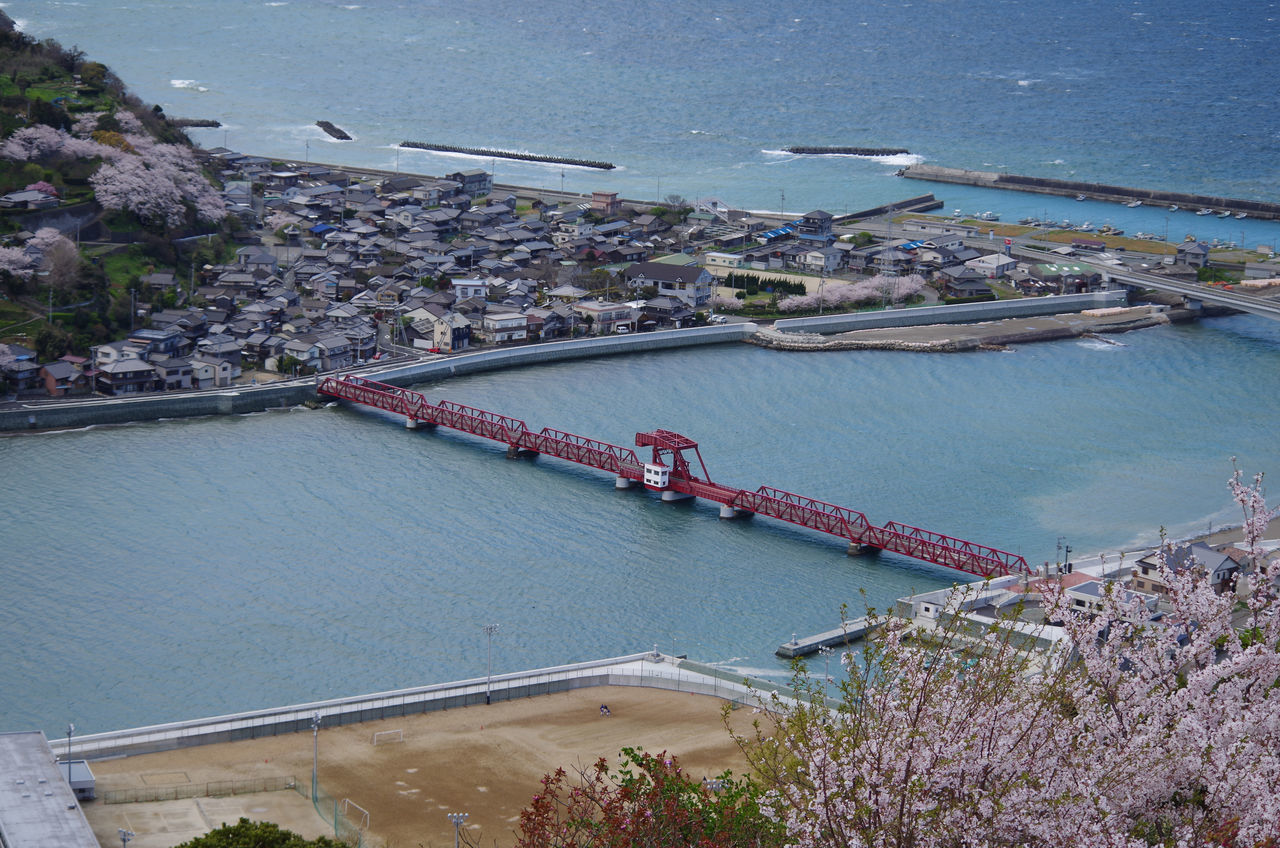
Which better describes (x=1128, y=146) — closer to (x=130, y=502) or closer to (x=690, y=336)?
(x=690, y=336)

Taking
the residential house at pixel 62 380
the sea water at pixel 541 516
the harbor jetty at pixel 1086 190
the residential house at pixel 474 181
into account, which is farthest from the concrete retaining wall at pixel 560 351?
the harbor jetty at pixel 1086 190

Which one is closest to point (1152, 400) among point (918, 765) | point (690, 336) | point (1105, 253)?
point (690, 336)

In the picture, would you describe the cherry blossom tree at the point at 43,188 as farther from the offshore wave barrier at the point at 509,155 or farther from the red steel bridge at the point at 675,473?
the offshore wave barrier at the point at 509,155

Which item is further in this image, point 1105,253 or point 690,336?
point 1105,253

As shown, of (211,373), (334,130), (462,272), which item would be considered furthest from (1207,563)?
(334,130)

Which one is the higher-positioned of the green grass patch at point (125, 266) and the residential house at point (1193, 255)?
the residential house at point (1193, 255)

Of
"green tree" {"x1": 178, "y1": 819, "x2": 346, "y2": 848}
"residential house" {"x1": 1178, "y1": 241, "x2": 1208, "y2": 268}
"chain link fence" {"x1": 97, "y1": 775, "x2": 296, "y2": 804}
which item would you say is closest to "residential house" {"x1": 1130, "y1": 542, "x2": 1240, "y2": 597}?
"chain link fence" {"x1": 97, "y1": 775, "x2": 296, "y2": 804}
